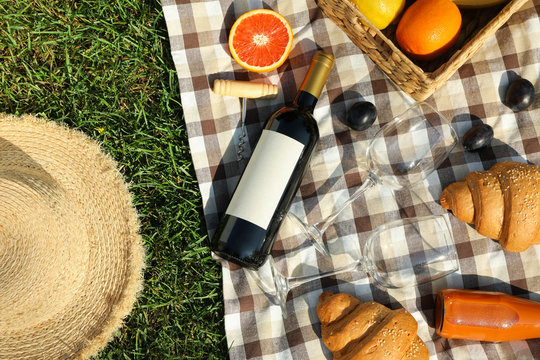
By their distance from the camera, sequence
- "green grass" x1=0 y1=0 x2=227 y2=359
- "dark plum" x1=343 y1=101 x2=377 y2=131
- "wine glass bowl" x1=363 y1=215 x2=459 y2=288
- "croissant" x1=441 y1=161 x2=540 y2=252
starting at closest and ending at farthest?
"wine glass bowl" x1=363 y1=215 x2=459 y2=288
"croissant" x1=441 y1=161 x2=540 y2=252
"dark plum" x1=343 y1=101 x2=377 y2=131
"green grass" x1=0 y1=0 x2=227 y2=359

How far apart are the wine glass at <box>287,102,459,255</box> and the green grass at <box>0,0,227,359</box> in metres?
0.61

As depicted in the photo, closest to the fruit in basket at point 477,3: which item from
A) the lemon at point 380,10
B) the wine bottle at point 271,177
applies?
the lemon at point 380,10

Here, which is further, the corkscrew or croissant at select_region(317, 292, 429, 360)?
the corkscrew

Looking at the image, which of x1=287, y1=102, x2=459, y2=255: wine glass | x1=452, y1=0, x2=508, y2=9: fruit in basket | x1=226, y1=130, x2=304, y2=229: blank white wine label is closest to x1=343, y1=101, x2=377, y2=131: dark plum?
x1=287, y1=102, x2=459, y2=255: wine glass

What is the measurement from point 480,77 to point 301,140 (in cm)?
68

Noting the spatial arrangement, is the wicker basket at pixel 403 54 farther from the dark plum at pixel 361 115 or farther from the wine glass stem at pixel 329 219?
the wine glass stem at pixel 329 219

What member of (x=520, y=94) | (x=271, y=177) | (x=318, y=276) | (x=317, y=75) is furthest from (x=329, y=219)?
(x=520, y=94)

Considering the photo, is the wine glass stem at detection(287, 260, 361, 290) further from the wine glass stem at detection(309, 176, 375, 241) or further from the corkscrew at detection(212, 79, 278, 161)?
the corkscrew at detection(212, 79, 278, 161)

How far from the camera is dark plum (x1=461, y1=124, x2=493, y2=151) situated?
135 centimetres

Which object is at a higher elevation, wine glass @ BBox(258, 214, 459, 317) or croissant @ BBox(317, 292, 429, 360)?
wine glass @ BBox(258, 214, 459, 317)

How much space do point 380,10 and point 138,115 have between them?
0.83m

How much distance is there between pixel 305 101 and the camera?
119cm

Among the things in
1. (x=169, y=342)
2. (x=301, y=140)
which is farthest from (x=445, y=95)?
(x=169, y=342)

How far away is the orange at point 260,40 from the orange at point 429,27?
0.34 meters
